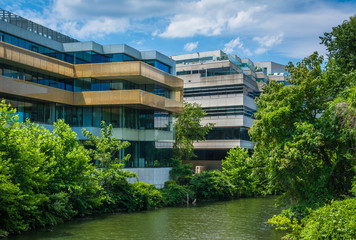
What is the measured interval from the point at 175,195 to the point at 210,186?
606cm

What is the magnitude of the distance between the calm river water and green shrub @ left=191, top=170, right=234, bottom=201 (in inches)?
286

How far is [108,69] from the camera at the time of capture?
146 ft

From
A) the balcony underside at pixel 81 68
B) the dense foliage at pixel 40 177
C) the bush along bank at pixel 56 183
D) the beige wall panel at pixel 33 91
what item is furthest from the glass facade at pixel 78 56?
the dense foliage at pixel 40 177

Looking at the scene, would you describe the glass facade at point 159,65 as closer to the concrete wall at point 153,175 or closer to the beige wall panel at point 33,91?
the beige wall panel at point 33,91

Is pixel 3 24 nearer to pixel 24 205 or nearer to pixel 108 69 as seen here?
pixel 108 69

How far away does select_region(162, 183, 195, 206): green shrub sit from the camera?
4225 cm

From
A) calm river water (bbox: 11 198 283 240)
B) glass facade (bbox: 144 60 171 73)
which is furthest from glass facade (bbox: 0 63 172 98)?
calm river water (bbox: 11 198 283 240)

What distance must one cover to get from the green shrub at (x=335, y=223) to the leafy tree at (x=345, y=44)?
57.3 ft

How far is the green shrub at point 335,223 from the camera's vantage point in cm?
1721

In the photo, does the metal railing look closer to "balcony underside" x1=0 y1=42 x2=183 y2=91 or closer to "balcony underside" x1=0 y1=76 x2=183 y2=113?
"balcony underside" x1=0 y1=42 x2=183 y2=91

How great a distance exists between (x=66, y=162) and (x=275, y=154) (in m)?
14.6

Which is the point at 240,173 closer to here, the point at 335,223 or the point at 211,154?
the point at 211,154

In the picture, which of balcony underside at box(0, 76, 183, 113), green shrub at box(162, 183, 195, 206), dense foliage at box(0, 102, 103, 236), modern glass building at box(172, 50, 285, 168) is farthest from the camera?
modern glass building at box(172, 50, 285, 168)

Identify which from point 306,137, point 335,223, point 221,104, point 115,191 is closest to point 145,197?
point 115,191
